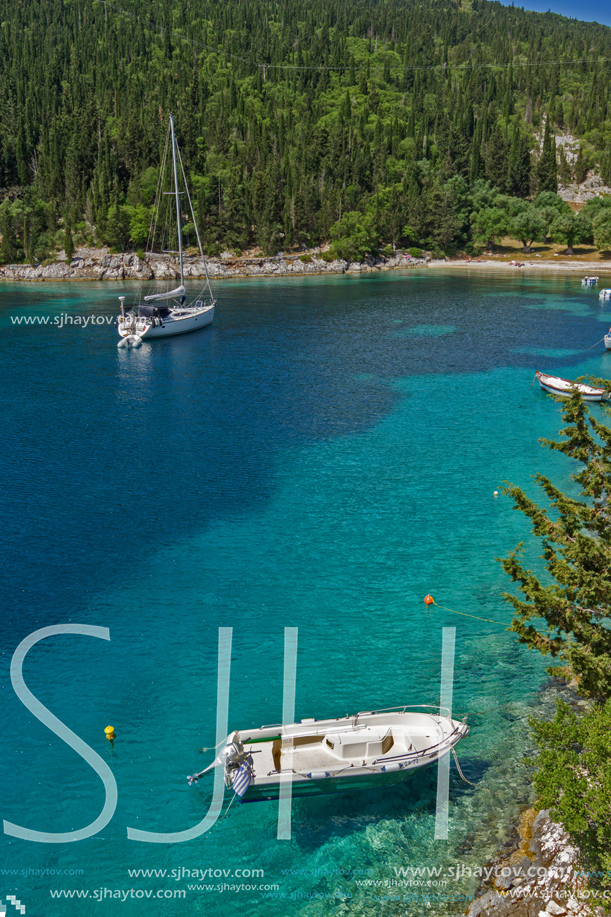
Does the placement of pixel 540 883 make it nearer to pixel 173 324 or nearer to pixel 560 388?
pixel 560 388

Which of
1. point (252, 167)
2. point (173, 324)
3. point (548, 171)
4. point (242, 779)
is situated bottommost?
point (242, 779)

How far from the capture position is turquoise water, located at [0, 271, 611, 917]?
17.4 metres

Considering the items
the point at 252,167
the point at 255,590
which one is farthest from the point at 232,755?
the point at 252,167

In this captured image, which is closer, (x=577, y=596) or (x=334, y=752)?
(x=577, y=596)

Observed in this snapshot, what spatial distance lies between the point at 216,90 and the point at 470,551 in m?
187

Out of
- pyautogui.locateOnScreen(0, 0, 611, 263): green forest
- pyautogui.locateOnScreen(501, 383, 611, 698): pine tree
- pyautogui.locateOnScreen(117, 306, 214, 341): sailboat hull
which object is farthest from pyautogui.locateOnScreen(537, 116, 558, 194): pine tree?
pyautogui.locateOnScreen(501, 383, 611, 698): pine tree

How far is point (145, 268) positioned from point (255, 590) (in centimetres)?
10850

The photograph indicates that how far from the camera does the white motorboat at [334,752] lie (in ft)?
59.2

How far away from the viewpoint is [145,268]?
412 feet

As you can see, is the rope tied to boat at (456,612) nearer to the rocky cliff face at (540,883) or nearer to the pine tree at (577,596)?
the pine tree at (577,596)

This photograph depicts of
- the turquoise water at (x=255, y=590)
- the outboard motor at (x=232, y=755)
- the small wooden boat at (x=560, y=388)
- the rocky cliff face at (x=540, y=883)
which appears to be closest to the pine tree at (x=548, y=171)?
the turquoise water at (x=255, y=590)

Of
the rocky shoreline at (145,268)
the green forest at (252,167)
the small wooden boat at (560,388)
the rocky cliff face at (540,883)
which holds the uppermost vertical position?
the green forest at (252,167)

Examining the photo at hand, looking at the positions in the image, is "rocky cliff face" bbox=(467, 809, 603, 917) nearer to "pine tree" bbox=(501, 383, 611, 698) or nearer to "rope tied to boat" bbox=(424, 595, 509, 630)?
"pine tree" bbox=(501, 383, 611, 698)

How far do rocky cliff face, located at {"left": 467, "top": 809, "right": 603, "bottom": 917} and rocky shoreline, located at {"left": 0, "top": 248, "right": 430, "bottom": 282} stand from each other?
118 meters
